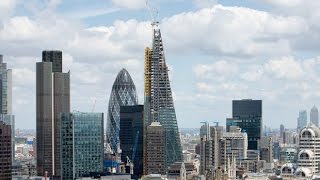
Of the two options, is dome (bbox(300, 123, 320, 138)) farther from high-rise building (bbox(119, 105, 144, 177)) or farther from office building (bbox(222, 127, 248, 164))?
high-rise building (bbox(119, 105, 144, 177))

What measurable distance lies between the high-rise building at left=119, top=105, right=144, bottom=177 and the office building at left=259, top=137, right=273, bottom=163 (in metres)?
29.5

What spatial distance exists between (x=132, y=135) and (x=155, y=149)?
73.9ft

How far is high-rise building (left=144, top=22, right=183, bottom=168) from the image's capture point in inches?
6339

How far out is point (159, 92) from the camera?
6383 inches

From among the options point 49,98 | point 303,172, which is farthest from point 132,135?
point 303,172

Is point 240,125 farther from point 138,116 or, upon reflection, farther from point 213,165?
point 213,165

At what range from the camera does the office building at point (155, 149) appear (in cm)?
14809

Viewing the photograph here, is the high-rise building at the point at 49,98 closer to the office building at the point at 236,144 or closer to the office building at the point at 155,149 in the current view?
the office building at the point at 155,149

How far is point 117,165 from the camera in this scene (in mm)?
158250

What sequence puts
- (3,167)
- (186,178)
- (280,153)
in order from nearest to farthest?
(3,167) < (186,178) < (280,153)

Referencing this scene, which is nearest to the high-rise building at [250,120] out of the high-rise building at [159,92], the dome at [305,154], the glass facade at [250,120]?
the glass facade at [250,120]

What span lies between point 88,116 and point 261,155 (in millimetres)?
50997

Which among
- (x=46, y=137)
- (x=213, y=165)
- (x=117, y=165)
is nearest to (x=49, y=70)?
(x=46, y=137)

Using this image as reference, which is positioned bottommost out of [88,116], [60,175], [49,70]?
[60,175]
